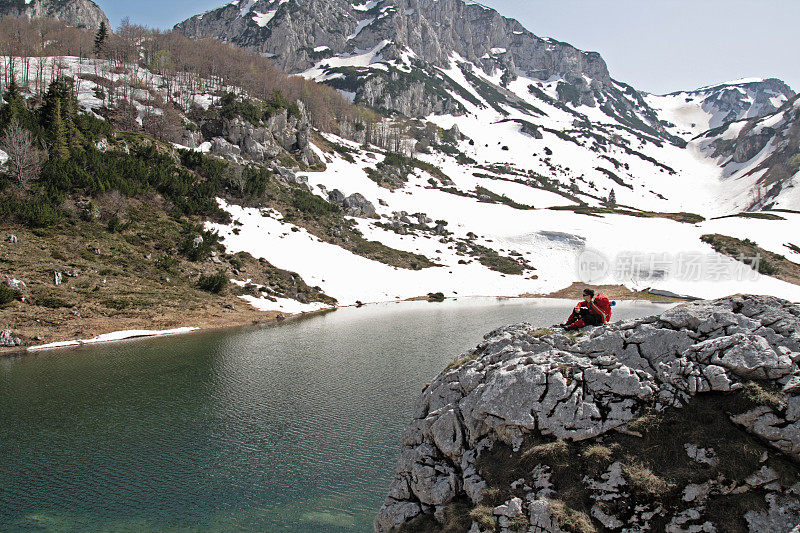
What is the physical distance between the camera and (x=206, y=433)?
15156 millimetres

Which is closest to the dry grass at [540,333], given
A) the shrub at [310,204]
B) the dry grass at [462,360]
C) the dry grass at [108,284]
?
the dry grass at [462,360]

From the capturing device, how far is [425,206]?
9050 centimetres

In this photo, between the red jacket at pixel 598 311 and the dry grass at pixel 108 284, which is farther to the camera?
the dry grass at pixel 108 284

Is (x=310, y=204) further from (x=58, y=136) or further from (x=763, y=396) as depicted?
(x=763, y=396)

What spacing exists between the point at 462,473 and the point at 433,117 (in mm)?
200770

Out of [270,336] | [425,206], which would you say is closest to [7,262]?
[270,336]

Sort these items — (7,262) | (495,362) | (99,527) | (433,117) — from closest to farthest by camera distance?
(99,527)
(495,362)
(7,262)
(433,117)

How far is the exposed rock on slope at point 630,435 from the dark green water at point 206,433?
3169 mm

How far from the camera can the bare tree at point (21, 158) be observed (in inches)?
1503

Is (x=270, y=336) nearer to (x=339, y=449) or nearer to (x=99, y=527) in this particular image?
(x=339, y=449)

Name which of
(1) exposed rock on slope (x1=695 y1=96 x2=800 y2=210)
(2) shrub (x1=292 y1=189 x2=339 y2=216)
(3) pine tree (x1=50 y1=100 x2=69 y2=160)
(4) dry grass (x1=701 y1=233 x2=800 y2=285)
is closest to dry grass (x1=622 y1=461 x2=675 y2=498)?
(3) pine tree (x1=50 y1=100 x2=69 y2=160)

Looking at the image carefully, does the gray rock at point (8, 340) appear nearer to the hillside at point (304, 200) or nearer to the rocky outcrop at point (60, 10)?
the hillside at point (304, 200)

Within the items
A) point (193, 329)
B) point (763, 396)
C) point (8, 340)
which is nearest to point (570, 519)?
point (763, 396)

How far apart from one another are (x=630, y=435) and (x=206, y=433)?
14140 mm
